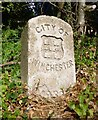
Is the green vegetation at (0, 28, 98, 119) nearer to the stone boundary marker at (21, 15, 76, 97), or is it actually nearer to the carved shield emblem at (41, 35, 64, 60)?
the stone boundary marker at (21, 15, 76, 97)

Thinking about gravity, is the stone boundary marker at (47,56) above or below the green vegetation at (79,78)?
above

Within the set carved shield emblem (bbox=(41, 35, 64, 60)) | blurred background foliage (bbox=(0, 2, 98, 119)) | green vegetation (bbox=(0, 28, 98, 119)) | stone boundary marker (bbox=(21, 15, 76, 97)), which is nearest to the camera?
green vegetation (bbox=(0, 28, 98, 119))

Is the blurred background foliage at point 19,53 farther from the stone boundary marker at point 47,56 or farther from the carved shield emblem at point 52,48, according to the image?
the carved shield emblem at point 52,48

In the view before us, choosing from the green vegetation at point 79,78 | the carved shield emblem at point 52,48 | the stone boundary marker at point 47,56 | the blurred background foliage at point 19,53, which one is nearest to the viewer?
the green vegetation at point 79,78

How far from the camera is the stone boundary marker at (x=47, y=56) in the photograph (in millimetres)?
4980

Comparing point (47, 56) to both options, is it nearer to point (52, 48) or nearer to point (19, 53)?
point (52, 48)

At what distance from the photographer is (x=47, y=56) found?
5.15 metres

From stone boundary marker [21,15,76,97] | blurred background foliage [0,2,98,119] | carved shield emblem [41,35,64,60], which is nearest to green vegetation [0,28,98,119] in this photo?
blurred background foliage [0,2,98,119]

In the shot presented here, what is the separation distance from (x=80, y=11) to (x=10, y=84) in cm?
431

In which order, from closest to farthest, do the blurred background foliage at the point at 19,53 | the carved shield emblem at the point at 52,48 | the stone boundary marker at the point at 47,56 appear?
the blurred background foliage at the point at 19,53 < the stone boundary marker at the point at 47,56 < the carved shield emblem at the point at 52,48

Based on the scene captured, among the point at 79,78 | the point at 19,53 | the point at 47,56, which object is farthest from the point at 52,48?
the point at 19,53

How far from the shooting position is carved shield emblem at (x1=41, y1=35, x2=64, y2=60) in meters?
5.12

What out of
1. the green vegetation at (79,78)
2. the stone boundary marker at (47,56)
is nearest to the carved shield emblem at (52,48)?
the stone boundary marker at (47,56)

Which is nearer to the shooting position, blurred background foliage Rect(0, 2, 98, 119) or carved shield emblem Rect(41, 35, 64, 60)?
blurred background foliage Rect(0, 2, 98, 119)
